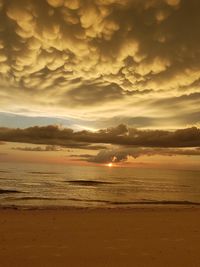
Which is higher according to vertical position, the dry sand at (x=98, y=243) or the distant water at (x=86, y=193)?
the dry sand at (x=98, y=243)

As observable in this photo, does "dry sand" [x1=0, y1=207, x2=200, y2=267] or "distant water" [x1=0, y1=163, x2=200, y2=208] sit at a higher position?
"dry sand" [x1=0, y1=207, x2=200, y2=267]

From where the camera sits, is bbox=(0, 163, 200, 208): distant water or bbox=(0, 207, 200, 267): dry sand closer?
bbox=(0, 207, 200, 267): dry sand

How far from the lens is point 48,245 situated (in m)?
8.80

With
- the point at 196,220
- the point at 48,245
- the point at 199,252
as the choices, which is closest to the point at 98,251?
the point at 48,245

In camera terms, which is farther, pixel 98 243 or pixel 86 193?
pixel 86 193

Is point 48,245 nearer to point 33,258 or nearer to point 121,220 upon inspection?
point 33,258

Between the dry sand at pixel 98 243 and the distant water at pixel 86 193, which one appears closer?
the dry sand at pixel 98 243

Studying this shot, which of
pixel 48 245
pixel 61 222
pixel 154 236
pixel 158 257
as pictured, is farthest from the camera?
pixel 61 222

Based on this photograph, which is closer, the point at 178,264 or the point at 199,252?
the point at 178,264

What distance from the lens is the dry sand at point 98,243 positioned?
7.45 metres

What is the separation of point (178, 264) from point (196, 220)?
7539 mm

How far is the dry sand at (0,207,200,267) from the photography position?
7445mm

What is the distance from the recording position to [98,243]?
30.2 ft

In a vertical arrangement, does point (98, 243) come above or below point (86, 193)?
above
